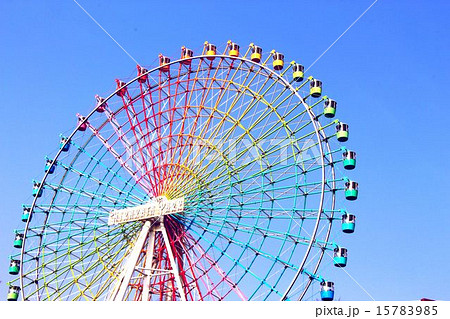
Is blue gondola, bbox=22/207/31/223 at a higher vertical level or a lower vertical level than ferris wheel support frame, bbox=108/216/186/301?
higher

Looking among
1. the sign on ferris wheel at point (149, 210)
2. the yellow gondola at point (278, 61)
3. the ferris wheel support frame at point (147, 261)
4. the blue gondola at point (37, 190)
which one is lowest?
the ferris wheel support frame at point (147, 261)

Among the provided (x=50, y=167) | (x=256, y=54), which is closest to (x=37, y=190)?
(x=50, y=167)

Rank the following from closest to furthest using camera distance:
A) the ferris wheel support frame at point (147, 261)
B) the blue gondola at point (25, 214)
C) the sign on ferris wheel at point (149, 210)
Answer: the ferris wheel support frame at point (147, 261) → the sign on ferris wheel at point (149, 210) → the blue gondola at point (25, 214)

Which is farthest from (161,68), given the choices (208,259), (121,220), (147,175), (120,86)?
(208,259)

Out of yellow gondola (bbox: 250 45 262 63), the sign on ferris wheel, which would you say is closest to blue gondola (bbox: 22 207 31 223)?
the sign on ferris wheel

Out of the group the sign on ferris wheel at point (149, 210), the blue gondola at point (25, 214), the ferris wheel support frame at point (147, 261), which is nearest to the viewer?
the ferris wheel support frame at point (147, 261)

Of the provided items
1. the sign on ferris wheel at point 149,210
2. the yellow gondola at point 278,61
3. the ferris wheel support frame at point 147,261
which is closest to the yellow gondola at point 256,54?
the yellow gondola at point 278,61

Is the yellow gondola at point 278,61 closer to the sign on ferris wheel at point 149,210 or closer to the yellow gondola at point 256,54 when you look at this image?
the yellow gondola at point 256,54

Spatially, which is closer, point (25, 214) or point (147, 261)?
point (147, 261)

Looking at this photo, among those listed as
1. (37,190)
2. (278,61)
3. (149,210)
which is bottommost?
(149,210)

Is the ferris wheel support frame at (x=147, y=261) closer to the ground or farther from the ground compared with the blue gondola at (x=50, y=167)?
closer to the ground

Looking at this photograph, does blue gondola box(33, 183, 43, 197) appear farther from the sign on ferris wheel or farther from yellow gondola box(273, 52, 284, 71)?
yellow gondola box(273, 52, 284, 71)

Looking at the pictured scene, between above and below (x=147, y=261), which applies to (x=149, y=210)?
above

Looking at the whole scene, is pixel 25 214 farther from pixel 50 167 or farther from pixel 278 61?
pixel 278 61
